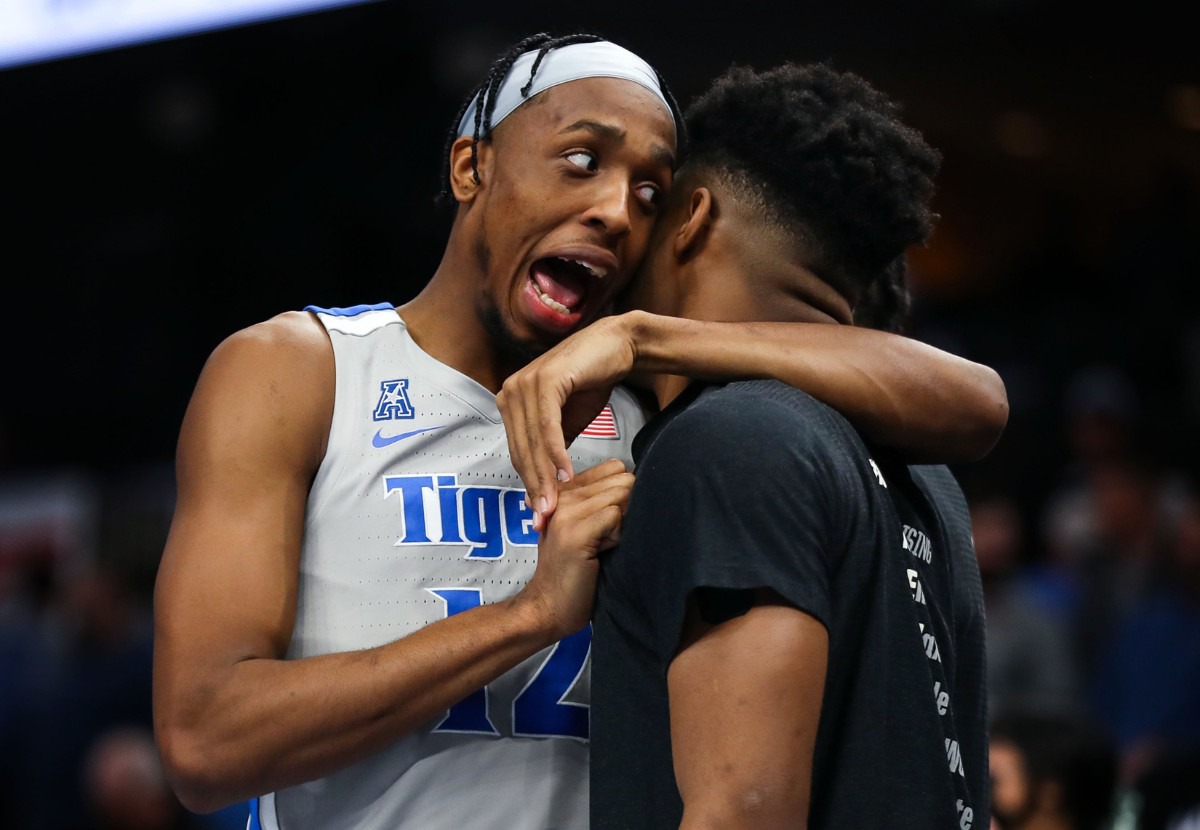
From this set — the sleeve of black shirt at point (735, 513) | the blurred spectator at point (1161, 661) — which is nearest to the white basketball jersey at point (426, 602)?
the sleeve of black shirt at point (735, 513)

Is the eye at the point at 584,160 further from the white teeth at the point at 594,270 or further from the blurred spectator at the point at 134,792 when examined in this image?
the blurred spectator at the point at 134,792

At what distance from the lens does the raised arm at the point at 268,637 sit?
85.8 inches

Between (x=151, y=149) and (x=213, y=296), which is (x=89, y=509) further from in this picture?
(x=151, y=149)

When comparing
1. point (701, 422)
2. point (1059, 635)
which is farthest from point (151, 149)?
point (701, 422)

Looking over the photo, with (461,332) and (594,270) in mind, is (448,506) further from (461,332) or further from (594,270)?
(594,270)

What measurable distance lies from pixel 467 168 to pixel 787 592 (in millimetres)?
1264

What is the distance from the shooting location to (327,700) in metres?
2.21

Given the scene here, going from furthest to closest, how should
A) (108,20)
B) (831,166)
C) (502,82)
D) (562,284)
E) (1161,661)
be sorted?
(108,20)
(1161,661)
(502,82)
(562,284)
(831,166)

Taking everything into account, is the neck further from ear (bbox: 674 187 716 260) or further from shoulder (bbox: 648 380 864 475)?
shoulder (bbox: 648 380 864 475)

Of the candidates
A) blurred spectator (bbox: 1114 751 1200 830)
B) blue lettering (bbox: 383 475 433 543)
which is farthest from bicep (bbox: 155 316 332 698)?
blurred spectator (bbox: 1114 751 1200 830)

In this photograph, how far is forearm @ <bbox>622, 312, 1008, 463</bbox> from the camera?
2080 mm

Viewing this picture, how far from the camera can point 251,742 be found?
2.20 metres

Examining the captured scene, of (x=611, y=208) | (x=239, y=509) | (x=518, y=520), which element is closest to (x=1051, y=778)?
(x=518, y=520)

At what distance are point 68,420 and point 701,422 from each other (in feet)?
33.8
